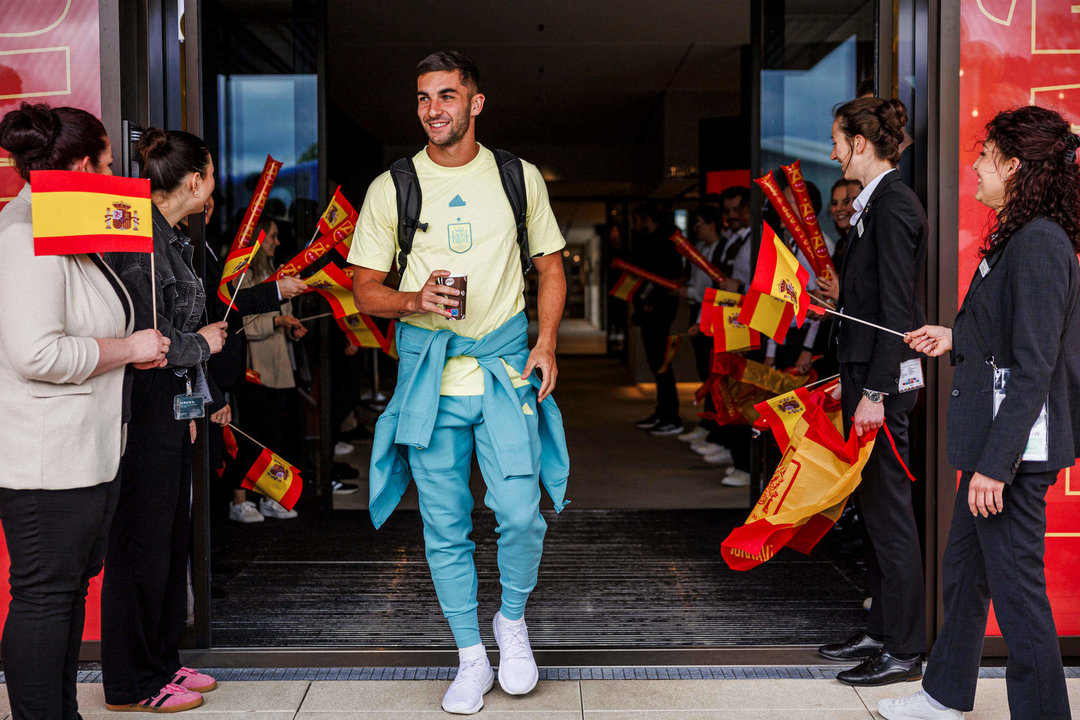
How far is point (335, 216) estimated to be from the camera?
10.7 feet

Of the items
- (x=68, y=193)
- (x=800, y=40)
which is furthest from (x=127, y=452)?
(x=800, y=40)

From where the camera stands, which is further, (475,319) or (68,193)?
(475,319)

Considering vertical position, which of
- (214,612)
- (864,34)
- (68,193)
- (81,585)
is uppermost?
(864,34)

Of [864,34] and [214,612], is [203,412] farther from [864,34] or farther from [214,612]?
[864,34]

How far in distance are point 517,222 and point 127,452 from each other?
1.21 meters

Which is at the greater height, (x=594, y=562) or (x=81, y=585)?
(x=81, y=585)

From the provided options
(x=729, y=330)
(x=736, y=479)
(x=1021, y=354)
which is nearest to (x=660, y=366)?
(x=736, y=479)

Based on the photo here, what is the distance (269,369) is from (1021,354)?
3.64 metres

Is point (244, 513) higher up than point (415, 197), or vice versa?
point (415, 197)

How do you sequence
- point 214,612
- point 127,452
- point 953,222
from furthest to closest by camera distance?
point 214,612, point 953,222, point 127,452

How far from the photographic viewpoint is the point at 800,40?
486 cm

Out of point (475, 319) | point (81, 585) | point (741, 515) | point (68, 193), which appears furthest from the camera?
point (741, 515)

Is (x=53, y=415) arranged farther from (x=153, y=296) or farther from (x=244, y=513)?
(x=244, y=513)

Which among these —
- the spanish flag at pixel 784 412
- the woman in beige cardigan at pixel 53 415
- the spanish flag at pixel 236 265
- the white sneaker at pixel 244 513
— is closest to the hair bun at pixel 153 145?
the woman in beige cardigan at pixel 53 415
